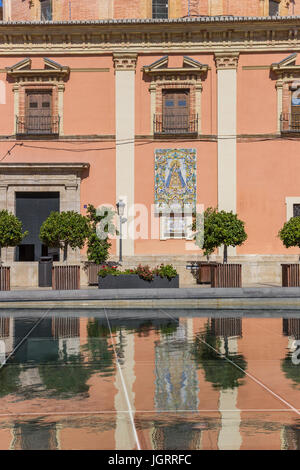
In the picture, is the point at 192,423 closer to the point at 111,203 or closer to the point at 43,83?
the point at 111,203

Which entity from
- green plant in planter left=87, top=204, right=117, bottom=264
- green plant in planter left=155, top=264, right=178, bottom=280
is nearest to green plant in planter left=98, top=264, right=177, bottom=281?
green plant in planter left=155, top=264, right=178, bottom=280

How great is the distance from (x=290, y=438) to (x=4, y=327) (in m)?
8.99

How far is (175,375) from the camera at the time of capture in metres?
8.08

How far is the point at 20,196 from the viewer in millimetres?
27031

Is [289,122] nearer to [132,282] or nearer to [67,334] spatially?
[132,282]

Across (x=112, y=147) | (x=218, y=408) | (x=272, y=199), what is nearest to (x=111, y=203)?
(x=112, y=147)

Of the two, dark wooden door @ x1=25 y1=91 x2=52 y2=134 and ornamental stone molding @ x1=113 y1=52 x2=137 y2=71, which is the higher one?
ornamental stone molding @ x1=113 y1=52 x2=137 y2=71

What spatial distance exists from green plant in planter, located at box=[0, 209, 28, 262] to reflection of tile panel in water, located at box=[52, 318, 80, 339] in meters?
9.09

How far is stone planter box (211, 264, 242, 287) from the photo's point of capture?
2325 centimetres

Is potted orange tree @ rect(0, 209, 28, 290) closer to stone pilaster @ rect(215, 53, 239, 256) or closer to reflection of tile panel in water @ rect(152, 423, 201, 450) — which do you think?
stone pilaster @ rect(215, 53, 239, 256)

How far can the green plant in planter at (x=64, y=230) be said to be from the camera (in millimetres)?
23344

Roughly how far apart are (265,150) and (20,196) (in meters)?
10.4

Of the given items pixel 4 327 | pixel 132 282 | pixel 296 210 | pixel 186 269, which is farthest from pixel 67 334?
pixel 296 210

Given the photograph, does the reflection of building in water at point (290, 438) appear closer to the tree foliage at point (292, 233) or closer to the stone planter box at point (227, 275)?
the stone planter box at point (227, 275)
